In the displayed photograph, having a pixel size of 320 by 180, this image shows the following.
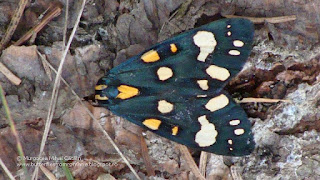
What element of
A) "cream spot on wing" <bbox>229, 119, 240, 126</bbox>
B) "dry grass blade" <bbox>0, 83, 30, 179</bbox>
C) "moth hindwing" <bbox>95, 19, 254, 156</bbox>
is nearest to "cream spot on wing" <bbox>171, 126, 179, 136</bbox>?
"moth hindwing" <bbox>95, 19, 254, 156</bbox>

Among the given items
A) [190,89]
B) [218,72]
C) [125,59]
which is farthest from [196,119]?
[125,59]

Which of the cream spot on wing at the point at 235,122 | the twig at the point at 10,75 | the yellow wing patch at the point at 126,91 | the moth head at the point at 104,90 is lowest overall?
the cream spot on wing at the point at 235,122

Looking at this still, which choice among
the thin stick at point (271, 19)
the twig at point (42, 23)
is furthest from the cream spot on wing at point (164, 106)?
the twig at point (42, 23)

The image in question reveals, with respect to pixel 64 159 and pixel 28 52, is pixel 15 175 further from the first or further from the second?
pixel 28 52

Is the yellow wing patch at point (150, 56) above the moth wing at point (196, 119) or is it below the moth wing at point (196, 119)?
above

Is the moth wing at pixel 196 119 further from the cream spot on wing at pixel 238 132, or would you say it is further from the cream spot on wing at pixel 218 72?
the cream spot on wing at pixel 218 72

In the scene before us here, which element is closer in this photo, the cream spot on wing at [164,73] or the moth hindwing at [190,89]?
the moth hindwing at [190,89]
